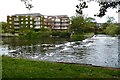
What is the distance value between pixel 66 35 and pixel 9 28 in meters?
46.5

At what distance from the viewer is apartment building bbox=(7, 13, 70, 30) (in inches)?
5531

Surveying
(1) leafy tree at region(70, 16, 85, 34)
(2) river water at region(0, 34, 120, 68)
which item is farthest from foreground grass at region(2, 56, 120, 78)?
(1) leafy tree at region(70, 16, 85, 34)

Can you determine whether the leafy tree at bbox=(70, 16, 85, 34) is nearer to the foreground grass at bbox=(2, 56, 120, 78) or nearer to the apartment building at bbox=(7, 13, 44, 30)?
the apartment building at bbox=(7, 13, 44, 30)

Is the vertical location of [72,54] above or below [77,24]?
below

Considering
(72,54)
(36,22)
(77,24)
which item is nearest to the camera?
(72,54)

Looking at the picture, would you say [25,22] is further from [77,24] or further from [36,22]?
[77,24]

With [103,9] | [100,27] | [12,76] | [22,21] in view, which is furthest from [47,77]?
[100,27]

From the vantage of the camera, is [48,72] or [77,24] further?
[77,24]

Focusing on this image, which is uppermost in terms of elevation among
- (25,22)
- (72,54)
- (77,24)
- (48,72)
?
(25,22)

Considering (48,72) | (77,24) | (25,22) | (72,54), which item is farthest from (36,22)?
(48,72)

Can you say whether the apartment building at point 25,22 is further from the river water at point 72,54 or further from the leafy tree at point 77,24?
the river water at point 72,54

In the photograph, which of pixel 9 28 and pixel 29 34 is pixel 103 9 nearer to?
pixel 29 34

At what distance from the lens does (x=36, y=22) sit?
147 metres

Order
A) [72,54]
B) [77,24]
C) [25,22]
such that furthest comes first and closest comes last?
[25,22], [77,24], [72,54]
